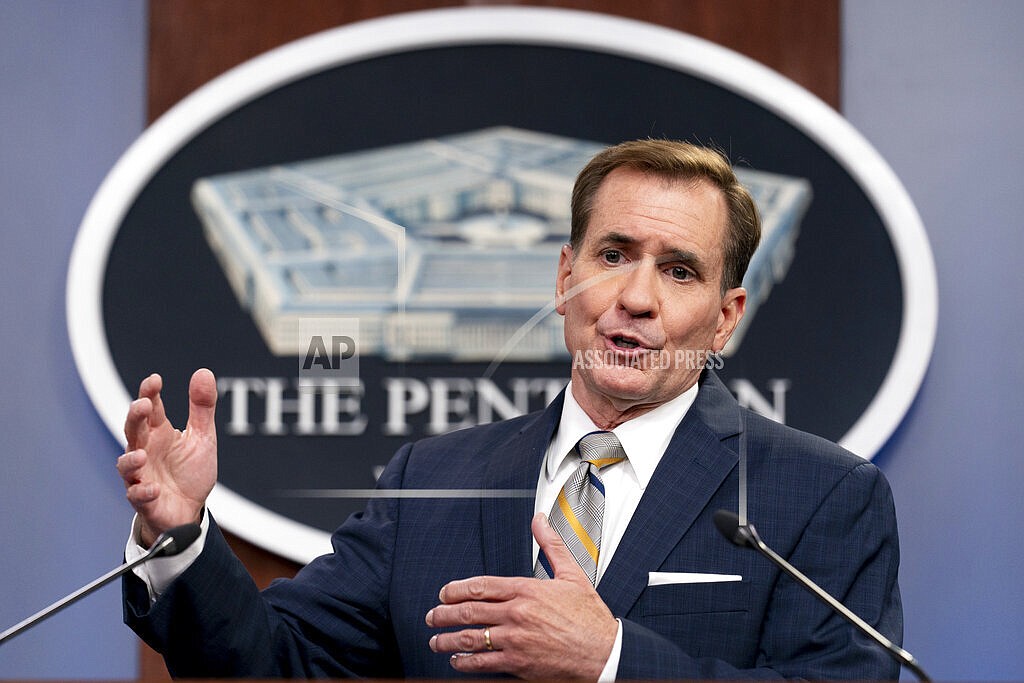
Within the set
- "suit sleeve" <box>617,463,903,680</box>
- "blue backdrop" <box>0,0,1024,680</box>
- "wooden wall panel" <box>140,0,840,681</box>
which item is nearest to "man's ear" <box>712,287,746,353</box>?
"suit sleeve" <box>617,463,903,680</box>

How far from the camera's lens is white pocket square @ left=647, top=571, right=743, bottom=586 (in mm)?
1196

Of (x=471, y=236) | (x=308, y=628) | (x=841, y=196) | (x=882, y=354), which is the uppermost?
(x=841, y=196)

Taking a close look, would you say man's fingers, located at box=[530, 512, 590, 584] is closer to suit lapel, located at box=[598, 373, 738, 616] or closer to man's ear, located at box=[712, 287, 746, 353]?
suit lapel, located at box=[598, 373, 738, 616]

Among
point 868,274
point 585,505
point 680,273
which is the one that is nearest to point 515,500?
point 585,505

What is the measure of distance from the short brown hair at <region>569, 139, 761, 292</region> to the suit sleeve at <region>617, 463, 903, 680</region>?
31 centimetres

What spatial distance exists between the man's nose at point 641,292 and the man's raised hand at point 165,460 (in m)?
0.46

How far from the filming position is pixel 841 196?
204 centimetres

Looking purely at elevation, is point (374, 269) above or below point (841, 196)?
below

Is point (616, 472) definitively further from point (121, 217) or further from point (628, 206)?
point (121, 217)

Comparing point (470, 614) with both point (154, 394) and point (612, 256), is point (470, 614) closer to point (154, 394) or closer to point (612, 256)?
point (154, 394)

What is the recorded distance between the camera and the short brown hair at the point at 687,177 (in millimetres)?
1343

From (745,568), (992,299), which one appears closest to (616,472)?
(745,568)

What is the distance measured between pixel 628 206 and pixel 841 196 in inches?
33.3

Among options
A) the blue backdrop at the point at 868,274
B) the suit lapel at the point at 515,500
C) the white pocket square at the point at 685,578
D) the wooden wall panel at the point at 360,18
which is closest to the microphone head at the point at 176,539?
the suit lapel at the point at 515,500
